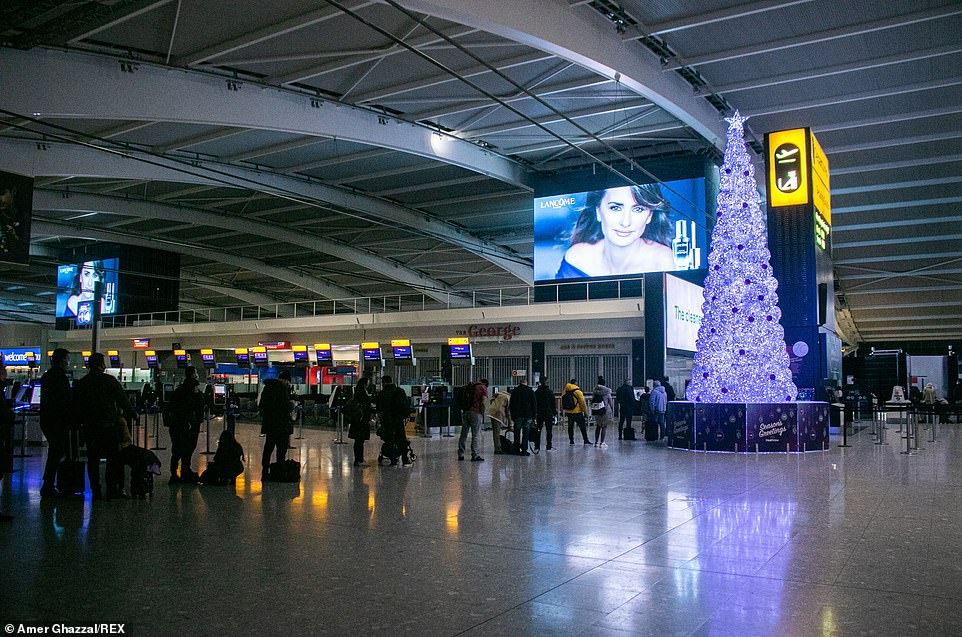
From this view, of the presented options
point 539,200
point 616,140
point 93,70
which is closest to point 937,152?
point 616,140

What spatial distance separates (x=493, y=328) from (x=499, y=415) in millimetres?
14669

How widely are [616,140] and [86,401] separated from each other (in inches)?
825

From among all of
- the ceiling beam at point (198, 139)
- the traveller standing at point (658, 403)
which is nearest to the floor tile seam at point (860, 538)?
the traveller standing at point (658, 403)

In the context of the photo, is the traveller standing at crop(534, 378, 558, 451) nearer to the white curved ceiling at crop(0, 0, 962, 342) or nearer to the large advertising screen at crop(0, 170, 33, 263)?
the white curved ceiling at crop(0, 0, 962, 342)

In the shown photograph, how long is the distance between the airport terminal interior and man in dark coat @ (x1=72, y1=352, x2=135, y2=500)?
3 cm

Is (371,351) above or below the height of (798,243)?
below

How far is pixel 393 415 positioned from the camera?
39.4 ft

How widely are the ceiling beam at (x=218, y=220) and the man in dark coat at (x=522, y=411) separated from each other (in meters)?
18.0

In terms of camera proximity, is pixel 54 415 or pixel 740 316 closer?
pixel 54 415

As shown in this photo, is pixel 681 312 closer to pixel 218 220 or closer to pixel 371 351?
pixel 371 351

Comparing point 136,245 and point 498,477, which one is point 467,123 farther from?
point 136,245

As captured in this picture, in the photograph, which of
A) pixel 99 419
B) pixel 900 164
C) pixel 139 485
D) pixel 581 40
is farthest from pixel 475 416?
pixel 900 164

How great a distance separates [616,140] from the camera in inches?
1024

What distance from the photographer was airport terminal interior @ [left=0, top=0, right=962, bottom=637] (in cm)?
514
